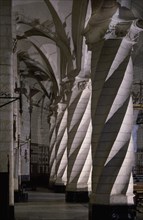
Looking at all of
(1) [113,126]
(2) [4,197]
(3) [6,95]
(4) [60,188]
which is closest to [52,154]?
(4) [60,188]

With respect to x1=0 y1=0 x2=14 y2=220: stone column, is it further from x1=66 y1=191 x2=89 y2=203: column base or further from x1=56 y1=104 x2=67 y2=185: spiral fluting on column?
x1=56 y1=104 x2=67 y2=185: spiral fluting on column

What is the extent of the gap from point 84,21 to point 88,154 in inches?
198

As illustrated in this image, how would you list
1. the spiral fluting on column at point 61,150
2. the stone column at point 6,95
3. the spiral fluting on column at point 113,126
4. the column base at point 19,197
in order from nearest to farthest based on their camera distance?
the stone column at point 6,95, the spiral fluting on column at point 113,126, the column base at point 19,197, the spiral fluting on column at point 61,150

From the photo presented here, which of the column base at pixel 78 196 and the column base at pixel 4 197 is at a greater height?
the column base at pixel 4 197

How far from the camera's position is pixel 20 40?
22609 millimetres

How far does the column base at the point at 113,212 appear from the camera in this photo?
34.6 feet

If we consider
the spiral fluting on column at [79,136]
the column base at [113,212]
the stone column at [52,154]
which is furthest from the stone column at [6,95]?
the stone column at [52,154]

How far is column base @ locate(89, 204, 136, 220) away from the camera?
10547 millimetres

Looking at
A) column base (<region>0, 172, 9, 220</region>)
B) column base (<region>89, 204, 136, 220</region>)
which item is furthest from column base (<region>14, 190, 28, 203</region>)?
column base (<region>0, 172, 9, 220</region>)

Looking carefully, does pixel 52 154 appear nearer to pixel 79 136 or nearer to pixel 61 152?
pixel 61 152

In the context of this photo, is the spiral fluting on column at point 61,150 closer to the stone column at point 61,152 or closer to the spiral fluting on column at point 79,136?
the stone column at point 61,152

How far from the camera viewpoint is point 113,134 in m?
10.8

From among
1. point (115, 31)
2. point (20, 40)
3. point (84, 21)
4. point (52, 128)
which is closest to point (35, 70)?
point (52, 128)

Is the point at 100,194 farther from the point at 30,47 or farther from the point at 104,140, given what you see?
the point at 30,47
